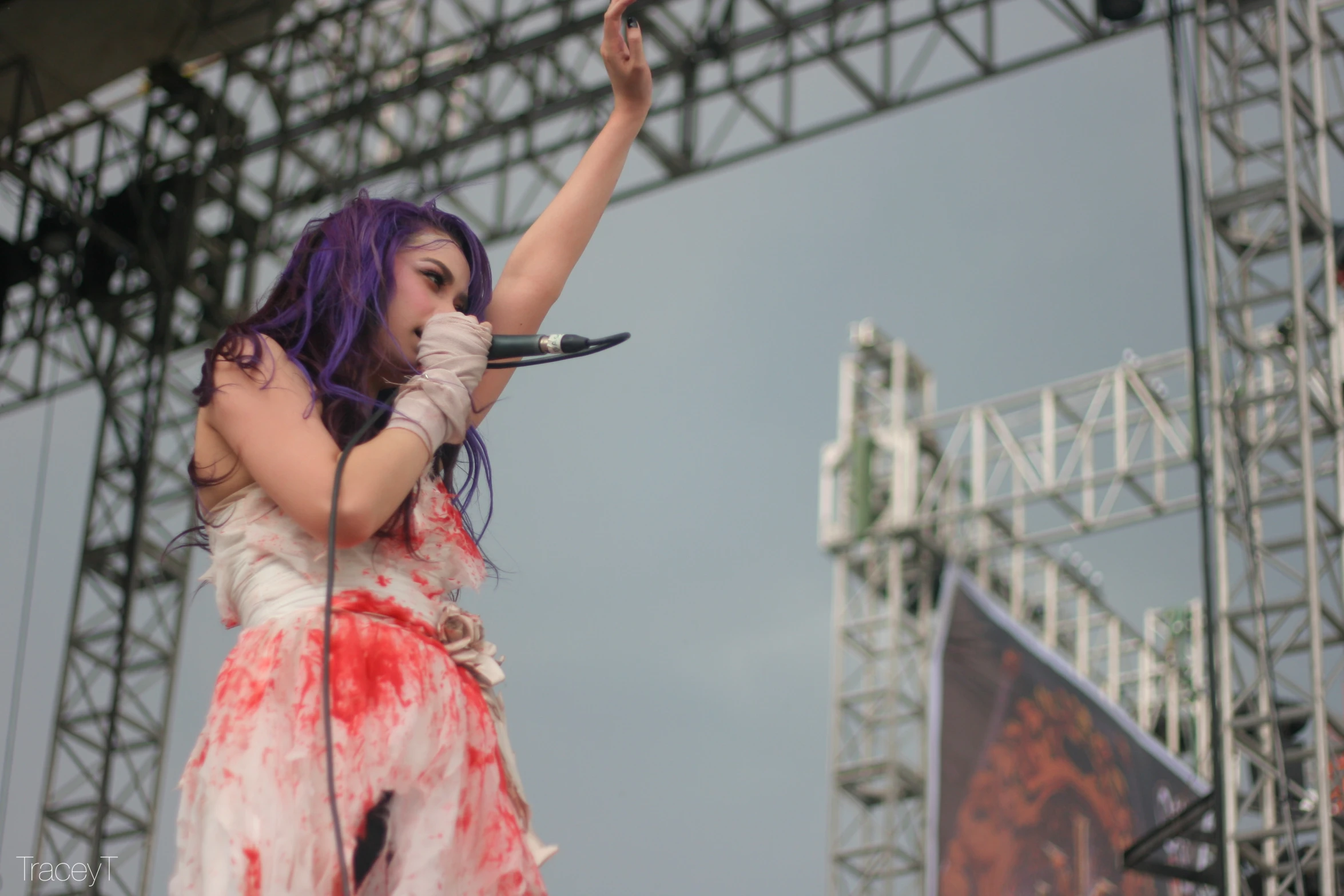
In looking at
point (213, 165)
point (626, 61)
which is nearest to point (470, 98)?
point (213, 165)

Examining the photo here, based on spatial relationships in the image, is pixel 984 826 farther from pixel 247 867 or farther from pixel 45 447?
pixel 247 867

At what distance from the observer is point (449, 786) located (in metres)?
1.31

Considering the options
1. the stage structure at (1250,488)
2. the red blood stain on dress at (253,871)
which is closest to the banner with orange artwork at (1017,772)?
the stage structure at (1250,488)

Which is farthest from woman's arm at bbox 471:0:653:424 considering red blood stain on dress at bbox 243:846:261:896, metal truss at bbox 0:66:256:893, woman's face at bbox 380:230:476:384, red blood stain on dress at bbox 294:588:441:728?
metal truss at bbox 0:66:256:893

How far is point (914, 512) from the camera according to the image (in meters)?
10.8

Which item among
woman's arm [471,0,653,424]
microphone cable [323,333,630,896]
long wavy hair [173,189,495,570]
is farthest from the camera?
woman's arm [471,0,653,424]

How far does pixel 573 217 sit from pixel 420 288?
0.27m

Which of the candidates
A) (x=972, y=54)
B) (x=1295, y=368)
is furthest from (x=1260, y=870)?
(x=972, y=54)

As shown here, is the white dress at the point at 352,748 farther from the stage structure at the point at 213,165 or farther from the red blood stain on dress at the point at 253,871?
the stage structure at the point at 213,165

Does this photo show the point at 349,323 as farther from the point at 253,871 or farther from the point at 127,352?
the point at 127,352

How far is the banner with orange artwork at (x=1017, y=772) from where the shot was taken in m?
9.28

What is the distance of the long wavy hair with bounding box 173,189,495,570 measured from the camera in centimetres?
145

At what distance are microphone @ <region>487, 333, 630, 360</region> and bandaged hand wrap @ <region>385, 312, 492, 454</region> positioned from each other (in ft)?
0.15

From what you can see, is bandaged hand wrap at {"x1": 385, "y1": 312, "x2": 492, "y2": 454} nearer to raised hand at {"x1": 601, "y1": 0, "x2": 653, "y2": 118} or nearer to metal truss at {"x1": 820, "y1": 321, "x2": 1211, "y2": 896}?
raised hand at {"x1": 601, "y1": 0, "x2": 653, "y2": 118}
